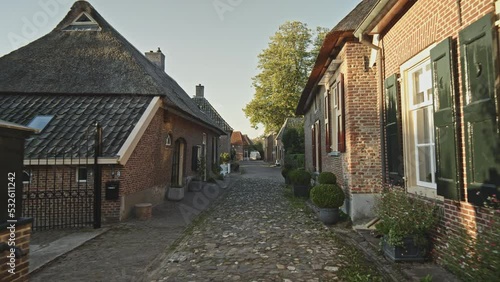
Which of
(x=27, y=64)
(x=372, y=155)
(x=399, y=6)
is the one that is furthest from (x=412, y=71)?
(x=27, y=64)

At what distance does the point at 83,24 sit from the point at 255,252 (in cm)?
1263

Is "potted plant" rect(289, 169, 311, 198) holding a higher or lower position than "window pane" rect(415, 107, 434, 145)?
lower

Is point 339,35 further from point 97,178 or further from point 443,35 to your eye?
point 97,178

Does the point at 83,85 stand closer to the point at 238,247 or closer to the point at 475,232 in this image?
the point at 238,247

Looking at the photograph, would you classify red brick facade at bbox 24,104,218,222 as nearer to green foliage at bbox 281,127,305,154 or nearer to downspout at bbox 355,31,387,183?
downspout at bbox 355,31,387,183

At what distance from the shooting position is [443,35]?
4008 millimetres

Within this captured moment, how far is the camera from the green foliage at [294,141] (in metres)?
26.3

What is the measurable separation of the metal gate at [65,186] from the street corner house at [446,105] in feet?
23.3

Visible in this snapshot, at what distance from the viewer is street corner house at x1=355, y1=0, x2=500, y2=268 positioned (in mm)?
3102

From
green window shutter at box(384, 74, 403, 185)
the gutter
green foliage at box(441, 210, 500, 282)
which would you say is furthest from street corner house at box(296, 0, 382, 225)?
green foliage at box(441, 210, 500, 282)

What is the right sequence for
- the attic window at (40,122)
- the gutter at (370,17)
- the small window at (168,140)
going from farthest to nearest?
1. the small window at (168,140)
2. the attic window at (40,122)
3. the gutter at (370,17)

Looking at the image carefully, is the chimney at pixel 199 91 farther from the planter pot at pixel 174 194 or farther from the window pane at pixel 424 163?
the window pane at pixel 424 163

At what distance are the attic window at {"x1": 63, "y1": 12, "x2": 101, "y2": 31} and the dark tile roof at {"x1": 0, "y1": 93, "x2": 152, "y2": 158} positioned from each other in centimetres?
410

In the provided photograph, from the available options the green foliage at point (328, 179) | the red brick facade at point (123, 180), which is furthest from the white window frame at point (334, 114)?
the red brick facade at point (123, 180)
